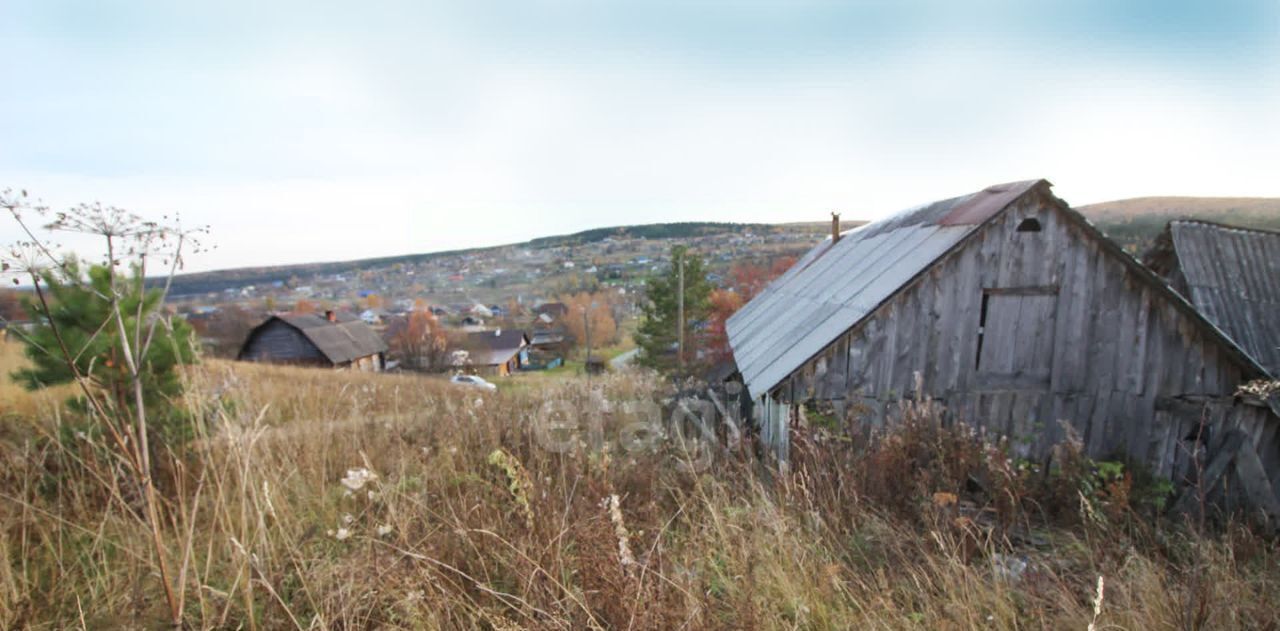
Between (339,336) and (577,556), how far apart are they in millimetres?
40809

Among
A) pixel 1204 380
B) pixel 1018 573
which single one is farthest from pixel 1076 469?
pixel 1204 380

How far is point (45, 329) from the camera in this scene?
4.64 m

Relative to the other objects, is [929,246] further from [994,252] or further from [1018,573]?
[1018,573]

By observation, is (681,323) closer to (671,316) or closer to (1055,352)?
(671,316)

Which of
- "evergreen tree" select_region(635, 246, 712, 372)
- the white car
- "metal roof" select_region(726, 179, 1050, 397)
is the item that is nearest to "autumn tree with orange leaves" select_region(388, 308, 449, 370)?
"evergreen tree" select_region(635, 246, 712, 372)

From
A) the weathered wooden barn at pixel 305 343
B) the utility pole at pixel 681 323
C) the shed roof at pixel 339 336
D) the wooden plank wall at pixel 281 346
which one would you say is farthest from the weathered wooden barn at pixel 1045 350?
the wooden plank wall at pixel 281 346

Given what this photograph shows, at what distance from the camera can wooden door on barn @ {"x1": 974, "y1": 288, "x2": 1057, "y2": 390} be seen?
6.71 meters

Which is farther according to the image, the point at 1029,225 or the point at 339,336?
the point at 339,336

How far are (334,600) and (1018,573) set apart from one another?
3.47 meters

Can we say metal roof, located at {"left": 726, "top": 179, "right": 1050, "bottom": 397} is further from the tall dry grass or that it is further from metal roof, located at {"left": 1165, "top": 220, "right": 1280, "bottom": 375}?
metal roof, located at {"left": 1165, "top": 220, "right": 1280, "bottom": 375}

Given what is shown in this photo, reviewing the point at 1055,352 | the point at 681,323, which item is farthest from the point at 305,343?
the point at 1055,352

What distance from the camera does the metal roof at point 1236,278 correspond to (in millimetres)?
9602

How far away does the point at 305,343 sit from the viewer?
35.2 meters

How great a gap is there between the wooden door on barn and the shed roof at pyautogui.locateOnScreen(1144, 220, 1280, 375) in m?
5.65
